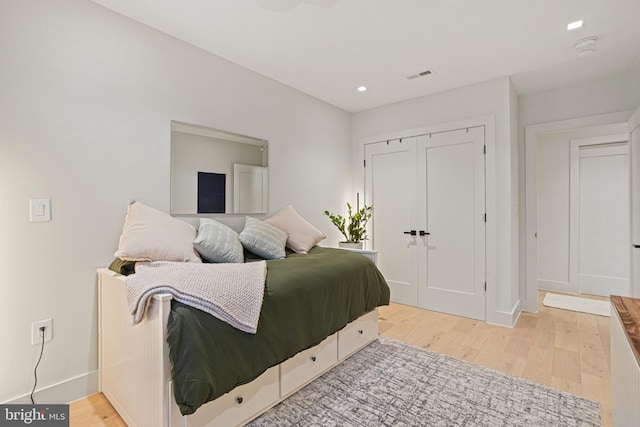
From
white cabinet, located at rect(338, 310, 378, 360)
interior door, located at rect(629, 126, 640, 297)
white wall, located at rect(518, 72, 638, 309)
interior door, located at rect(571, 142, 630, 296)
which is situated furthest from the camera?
interior door, located at rect(571, 142, 630, 296)

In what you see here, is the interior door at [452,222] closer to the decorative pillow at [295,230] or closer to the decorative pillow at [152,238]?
the decorative pillow at [295,230]

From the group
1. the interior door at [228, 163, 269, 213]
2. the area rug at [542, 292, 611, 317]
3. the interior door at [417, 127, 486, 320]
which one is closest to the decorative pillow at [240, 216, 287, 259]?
the interior door at [228, 163, 269, 213]

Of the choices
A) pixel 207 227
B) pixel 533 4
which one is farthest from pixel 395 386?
pixel 533 4

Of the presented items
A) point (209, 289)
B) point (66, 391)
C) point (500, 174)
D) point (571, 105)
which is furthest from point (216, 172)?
point (571, 105)

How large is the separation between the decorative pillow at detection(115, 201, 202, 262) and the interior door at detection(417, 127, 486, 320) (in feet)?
8.64

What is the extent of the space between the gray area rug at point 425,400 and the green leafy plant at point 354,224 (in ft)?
5.51

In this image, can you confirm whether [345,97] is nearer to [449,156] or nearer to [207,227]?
[449,156]

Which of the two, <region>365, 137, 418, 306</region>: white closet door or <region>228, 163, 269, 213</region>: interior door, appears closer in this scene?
<region>228, 163, 269, 213</region>: interior door

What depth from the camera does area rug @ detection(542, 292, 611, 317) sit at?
3.63 metres

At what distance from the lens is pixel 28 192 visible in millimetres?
1759

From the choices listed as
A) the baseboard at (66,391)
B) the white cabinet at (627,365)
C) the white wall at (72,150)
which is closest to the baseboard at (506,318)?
the white cabinet at (627,365)

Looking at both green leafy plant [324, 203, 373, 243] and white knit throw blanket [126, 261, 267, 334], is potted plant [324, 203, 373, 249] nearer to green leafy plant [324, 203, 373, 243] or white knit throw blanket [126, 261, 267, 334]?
green leafy plant [324, 203, 373, 243]

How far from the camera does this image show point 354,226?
3834 millimetres

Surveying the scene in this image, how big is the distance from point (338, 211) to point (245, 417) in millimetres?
2758
